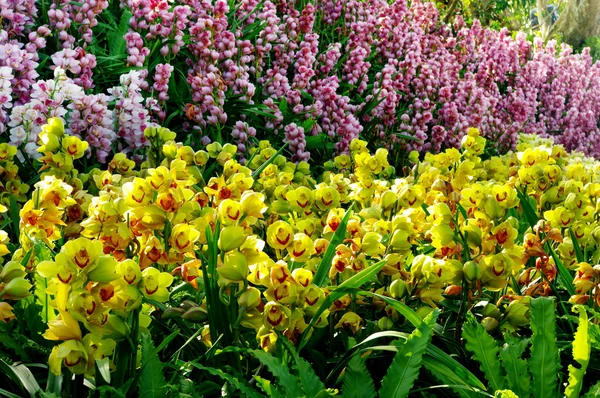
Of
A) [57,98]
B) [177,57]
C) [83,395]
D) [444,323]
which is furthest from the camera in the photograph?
[177,57]

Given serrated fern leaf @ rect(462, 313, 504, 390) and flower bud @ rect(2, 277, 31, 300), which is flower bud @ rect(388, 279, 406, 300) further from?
flower bud @ rect(2, 277, 31, 300)

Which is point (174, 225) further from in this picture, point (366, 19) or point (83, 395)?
point (366, 19)

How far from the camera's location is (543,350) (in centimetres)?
138

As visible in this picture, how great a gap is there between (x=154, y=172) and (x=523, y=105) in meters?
4.67

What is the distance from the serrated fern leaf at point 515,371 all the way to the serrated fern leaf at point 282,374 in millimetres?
432

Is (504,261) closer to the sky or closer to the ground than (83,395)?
closer to the sky

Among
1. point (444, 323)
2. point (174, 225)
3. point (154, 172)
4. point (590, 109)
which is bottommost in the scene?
point (590, 109)

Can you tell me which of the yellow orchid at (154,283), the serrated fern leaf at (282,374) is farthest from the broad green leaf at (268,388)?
the yellow orchid at (154,283)

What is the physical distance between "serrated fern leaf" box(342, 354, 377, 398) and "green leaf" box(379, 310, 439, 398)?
0.02 m

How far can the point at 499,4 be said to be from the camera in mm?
13703

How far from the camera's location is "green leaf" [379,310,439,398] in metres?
1.26

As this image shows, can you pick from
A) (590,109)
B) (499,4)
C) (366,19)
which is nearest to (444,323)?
(366,19)

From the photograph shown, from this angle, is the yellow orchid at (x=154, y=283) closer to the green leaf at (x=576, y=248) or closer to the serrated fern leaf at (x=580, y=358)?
the serrated fern leaf at (x=580, y=358)

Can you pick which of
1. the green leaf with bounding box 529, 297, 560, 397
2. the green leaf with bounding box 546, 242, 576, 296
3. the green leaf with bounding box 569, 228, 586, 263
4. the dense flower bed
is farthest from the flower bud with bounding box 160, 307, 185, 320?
the dense flower bed
